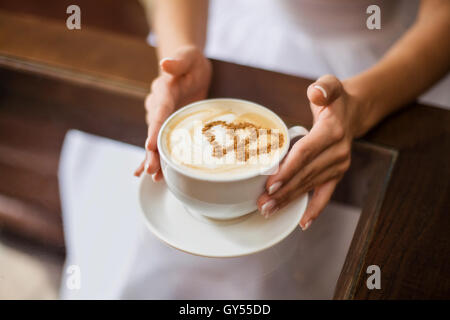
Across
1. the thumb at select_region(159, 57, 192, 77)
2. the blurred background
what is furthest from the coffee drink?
the blurred background

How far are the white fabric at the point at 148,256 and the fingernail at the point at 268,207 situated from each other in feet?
0.18

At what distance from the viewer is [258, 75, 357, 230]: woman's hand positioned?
21.0 inches

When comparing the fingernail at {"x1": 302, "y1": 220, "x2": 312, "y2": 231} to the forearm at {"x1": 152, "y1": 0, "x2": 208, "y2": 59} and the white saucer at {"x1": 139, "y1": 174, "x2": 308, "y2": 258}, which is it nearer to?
the white saucer at {"x1": 139, "y1": 174, "x2": 308, "y2": 258}

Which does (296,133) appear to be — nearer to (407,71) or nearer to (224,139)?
(224,139)

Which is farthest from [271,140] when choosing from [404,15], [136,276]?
[404,15]

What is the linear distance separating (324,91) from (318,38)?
603mm

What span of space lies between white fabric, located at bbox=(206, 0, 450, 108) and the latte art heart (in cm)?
50

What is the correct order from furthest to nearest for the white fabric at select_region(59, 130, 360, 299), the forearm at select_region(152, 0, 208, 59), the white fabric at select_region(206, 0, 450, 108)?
the white fabric at select_region(206, 0, 450, 108) < the forearm at select_region(152, 0, 208, 59) < the white fabric at select_region(59, 130, 360, 299)

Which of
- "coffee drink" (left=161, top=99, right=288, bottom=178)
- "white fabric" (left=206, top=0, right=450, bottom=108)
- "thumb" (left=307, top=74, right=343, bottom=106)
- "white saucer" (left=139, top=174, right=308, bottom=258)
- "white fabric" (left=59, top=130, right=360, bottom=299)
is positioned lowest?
"white fabric" (left=59, top=130, right=360, bottom=299)

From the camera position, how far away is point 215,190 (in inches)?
19.0

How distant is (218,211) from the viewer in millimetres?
527

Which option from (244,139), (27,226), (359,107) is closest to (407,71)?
(359,107)

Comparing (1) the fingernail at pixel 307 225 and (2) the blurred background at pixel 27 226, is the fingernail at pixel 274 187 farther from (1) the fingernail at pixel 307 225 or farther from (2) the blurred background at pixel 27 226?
(2) the blurred background at pixel 27 226
